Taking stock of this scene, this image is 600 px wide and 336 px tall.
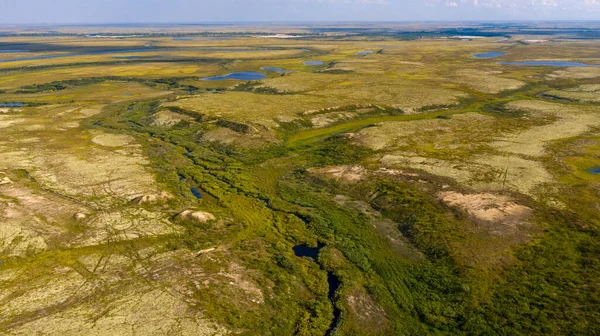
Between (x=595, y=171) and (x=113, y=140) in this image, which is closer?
(x=595, y=171)

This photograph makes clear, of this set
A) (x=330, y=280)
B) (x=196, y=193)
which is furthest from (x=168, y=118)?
(x=330, y=280)

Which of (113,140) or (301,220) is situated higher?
(113,140)

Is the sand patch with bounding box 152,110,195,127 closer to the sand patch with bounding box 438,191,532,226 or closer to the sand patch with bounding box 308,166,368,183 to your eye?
the sand patch with bounding box 308,166,368,183

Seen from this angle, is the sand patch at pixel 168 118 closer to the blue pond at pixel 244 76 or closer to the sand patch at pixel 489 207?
the blue pond at pixel 244 76

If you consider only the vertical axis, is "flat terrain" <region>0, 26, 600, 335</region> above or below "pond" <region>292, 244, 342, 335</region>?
above

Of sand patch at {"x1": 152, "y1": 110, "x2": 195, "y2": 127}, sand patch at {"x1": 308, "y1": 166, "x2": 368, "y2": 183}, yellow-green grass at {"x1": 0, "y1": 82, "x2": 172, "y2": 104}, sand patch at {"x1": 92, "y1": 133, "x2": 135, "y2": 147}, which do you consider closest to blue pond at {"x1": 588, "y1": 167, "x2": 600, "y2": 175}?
sand patch at {"x1": 308, "y1": 166, "x2": 368, "y2": 183}

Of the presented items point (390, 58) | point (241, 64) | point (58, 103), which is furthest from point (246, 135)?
point (390, 58)

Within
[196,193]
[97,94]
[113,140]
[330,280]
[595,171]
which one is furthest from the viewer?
[97,94]

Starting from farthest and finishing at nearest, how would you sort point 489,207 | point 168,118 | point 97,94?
1. point 97,94
2. point 168,118
3. point 489,207

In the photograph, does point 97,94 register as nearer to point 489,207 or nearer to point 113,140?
point 113,140
